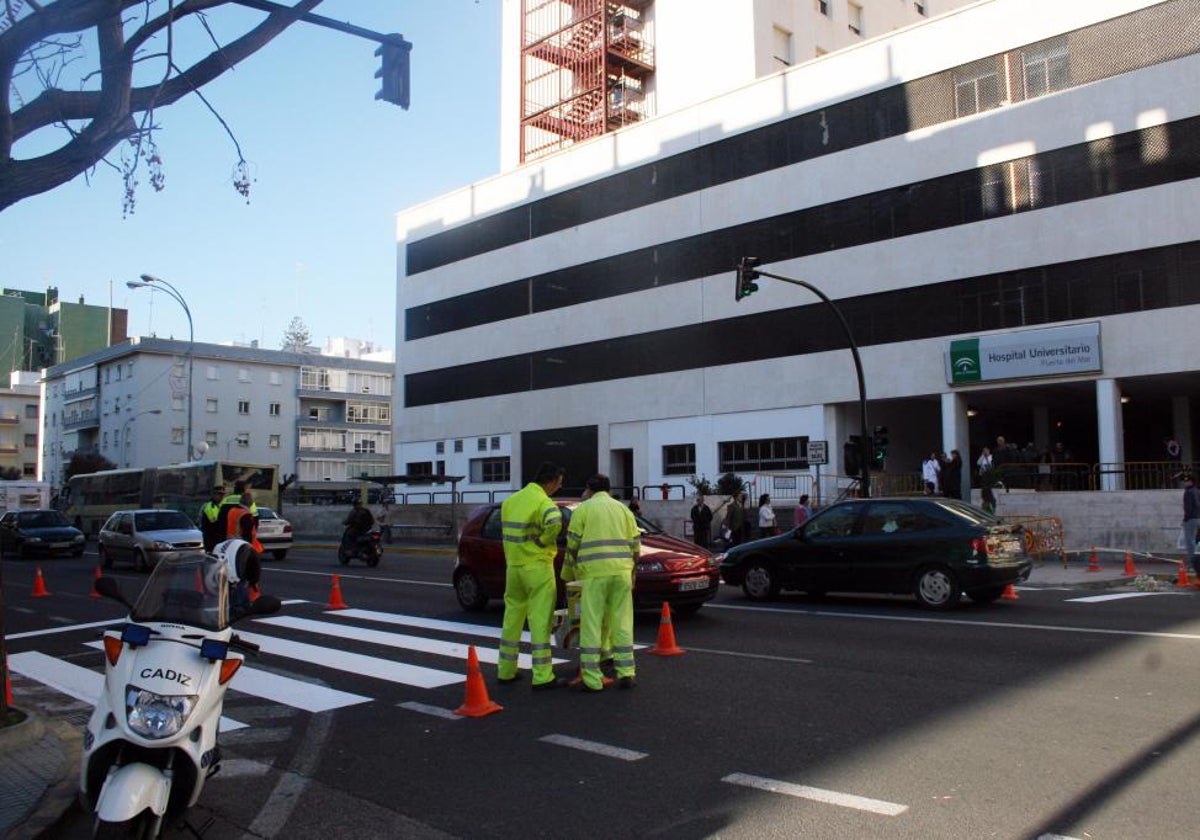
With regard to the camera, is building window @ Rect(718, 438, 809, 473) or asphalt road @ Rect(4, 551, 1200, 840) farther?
building window @ Rect(718, 438, 809, 473)

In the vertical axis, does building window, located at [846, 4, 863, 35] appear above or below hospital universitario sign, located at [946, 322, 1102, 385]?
above

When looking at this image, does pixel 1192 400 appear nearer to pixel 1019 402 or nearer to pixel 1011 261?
pixel 1019 402

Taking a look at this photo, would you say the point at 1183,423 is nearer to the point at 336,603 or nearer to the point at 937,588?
the point at 937,588

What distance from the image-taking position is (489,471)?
45375 millimetres

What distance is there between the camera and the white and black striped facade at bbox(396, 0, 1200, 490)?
27.0 meters

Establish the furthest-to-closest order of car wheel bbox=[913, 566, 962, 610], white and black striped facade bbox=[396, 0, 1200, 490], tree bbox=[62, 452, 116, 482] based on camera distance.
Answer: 1. tree bbox=[62, 452, 116, 482]
2. white and black striped facade bbox=[396, 0, 1200, 490]
3. car wheel bbox=[913, 566, 962, 610]

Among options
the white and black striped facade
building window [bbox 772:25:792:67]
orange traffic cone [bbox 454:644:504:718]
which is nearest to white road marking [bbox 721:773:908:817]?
orange traffic cone [bbox 454:644:504:718]

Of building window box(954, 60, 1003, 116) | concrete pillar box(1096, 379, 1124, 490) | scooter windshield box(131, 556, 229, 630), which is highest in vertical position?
building window box(954, 60, 1003, 116)

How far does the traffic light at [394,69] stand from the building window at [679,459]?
28.9 meters

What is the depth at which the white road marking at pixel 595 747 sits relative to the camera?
6039 millimetres

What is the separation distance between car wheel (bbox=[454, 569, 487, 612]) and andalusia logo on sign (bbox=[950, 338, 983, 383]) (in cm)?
2101

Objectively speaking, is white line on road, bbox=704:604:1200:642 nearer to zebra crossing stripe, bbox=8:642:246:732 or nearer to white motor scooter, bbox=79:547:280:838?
zebra crossing stripe, bbox=8:642:246:732

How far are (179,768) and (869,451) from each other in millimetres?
19485

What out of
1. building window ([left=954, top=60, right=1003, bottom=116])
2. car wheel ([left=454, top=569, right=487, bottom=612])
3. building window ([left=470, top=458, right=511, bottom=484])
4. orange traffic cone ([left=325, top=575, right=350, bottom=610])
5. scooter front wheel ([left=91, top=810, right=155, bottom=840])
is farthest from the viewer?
building window ([left=470, top=458, right=511, bottom=484])
